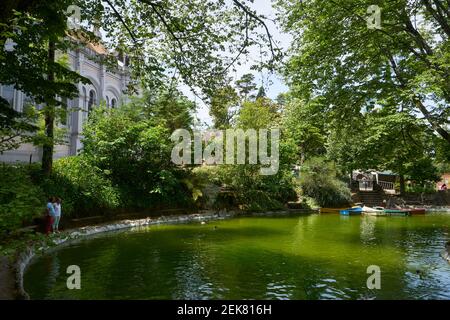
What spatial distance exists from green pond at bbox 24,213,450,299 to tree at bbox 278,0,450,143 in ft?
18.7

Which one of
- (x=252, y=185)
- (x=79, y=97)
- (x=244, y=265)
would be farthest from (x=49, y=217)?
(x=79, y=97)

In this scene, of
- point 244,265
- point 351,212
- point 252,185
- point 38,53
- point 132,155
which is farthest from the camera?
point 351,212

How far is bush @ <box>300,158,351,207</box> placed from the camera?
3225 cm

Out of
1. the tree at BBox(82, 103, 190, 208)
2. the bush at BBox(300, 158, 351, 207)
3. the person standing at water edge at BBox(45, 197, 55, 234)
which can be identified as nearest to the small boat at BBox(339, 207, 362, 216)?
the bush at BBox(300, 158, 351, 207)

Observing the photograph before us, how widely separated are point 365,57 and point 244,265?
980 cm

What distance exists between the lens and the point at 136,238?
16.1 meters

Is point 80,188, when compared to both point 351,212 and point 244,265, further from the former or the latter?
point 351,212

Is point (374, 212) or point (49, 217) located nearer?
point (49, 217)

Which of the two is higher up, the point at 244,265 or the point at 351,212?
the point at 351,212

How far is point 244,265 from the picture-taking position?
11.2 metres

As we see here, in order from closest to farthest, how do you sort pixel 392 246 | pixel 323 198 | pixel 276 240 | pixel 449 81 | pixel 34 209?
pixel 34 209
pixel 449 81
pixel 392 246
pixel 276 240
pixel 323 198
